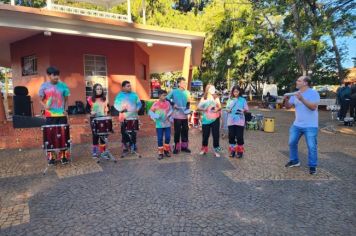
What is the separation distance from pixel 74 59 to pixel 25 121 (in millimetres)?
3970

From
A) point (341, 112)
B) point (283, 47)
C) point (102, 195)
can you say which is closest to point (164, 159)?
point (102, 195)

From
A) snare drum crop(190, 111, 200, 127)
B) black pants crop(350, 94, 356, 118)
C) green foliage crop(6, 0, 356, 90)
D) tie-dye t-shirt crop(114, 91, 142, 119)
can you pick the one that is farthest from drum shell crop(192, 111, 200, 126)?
green foliage crop(6, 0, 356, 90)

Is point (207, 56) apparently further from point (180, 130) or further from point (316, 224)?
point (316, 224)

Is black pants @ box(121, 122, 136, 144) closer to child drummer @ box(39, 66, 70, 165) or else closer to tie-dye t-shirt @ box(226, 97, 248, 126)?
child drummer @ box(39, 66, 70, 165)

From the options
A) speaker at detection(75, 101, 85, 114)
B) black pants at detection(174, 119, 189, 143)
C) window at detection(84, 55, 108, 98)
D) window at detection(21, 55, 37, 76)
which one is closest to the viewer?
black pants at detection(174, 119, 189, 143)

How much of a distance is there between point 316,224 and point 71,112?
966 cm

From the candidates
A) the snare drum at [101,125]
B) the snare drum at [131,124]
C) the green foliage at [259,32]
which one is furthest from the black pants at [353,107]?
the snare drum at [101,125]

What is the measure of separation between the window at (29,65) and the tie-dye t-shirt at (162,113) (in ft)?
24.0

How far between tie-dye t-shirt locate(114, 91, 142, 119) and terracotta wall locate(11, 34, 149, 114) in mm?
5669

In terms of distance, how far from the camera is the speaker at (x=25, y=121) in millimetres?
8172

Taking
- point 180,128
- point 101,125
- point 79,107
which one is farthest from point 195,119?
point 101,125

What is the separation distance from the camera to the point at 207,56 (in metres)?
29.1

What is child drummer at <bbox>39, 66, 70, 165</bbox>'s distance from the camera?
231 inches

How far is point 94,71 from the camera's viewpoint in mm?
12109
